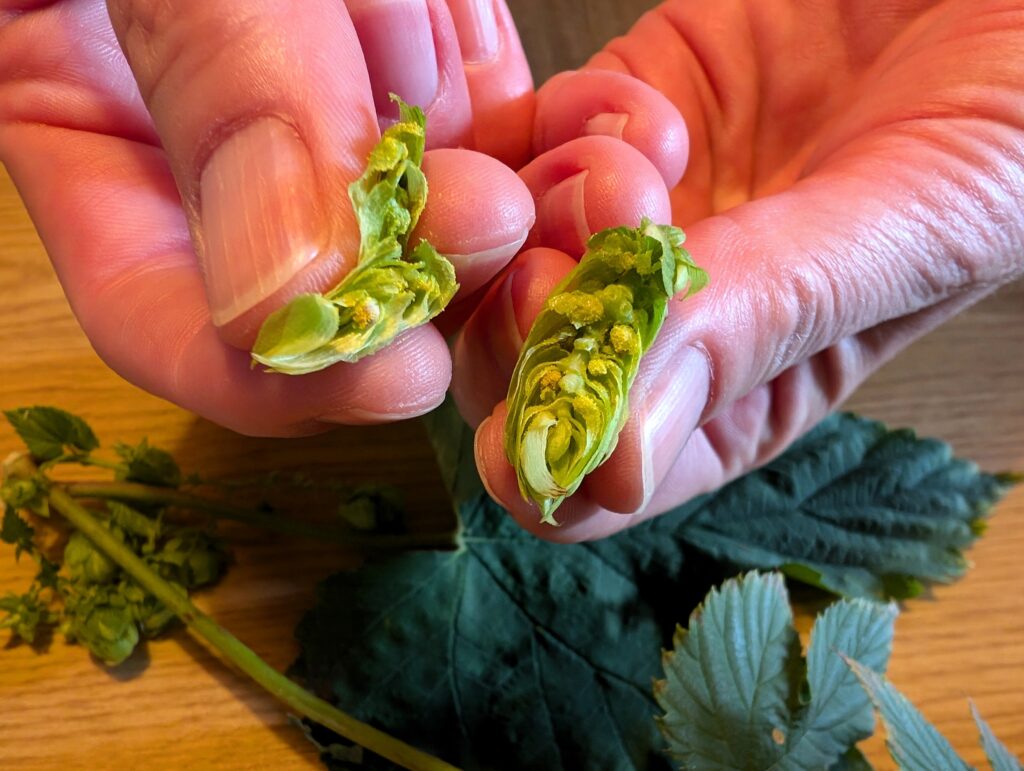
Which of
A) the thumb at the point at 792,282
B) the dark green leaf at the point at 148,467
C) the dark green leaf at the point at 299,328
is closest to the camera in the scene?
the dark green leaf at the point at 299,328

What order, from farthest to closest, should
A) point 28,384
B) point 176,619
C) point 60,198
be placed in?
1. point 28,384
2. point 176,619
3. point 60,198

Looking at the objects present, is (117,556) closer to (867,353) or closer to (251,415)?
(251,415)

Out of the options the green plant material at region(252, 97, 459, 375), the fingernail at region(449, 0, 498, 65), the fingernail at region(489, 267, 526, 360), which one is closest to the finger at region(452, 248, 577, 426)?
the fingernail at region(489, 267, 526, 360)

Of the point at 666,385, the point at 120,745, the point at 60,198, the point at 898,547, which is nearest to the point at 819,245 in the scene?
the point at 666,385

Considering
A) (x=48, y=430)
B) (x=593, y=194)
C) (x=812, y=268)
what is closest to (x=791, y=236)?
(x=812, y=268)

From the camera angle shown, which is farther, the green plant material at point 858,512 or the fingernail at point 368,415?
the green plant material at point 858,512

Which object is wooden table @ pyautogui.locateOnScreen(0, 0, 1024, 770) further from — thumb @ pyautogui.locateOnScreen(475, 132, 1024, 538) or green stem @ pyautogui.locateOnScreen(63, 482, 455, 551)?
thumb @ pyautogui.locateOnScreen(475, 132, 1024, 538)

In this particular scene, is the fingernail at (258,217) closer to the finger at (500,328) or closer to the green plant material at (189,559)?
the finger at (500,328)

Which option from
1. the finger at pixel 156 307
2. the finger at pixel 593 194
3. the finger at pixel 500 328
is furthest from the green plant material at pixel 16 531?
the finger at pixel 593 194

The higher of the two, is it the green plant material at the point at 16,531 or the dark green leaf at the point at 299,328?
the dark green leaf at the point at 299,328
